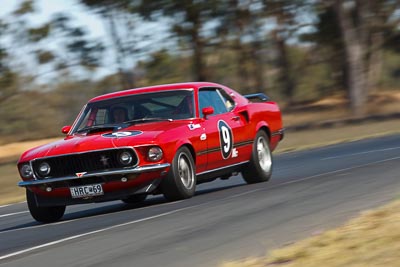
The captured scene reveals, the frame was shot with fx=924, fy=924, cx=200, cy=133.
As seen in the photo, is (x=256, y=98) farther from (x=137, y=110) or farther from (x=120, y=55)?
(x=120, y=55)

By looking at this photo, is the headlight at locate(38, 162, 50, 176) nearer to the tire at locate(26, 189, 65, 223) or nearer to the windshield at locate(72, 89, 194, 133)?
the tire at locate(26, 189, 65, 223)

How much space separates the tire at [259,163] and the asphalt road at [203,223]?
0.71 feet

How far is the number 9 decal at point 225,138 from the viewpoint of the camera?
39.3ft

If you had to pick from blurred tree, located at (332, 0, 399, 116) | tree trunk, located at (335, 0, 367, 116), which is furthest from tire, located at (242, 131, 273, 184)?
tree trunk, located at (335, 0, 367, 116)

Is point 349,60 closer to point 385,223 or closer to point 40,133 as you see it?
point 40,133

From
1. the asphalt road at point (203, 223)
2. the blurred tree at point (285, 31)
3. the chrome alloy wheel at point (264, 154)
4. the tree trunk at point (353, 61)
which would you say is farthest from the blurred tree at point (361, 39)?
the asphalt road at point (203, 223)

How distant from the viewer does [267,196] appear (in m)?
11.0

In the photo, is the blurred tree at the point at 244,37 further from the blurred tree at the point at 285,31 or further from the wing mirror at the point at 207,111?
the wing mirror at the point at 207,111

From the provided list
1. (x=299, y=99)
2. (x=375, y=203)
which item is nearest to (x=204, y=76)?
(x=299, y=99)

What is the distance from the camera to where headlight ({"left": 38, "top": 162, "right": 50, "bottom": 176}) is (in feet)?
34.7

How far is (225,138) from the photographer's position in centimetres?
→ 1206

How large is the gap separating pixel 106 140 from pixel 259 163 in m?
3.27

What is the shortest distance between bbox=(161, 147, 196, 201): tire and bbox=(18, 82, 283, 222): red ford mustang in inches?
0.5

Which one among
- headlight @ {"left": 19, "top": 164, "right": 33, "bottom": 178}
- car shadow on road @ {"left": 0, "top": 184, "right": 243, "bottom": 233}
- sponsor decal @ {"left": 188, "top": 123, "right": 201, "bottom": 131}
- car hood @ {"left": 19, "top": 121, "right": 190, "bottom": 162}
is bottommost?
car shadow on road @ {"left": 0, "top": 184, "right": 243, "bottom": 233}
